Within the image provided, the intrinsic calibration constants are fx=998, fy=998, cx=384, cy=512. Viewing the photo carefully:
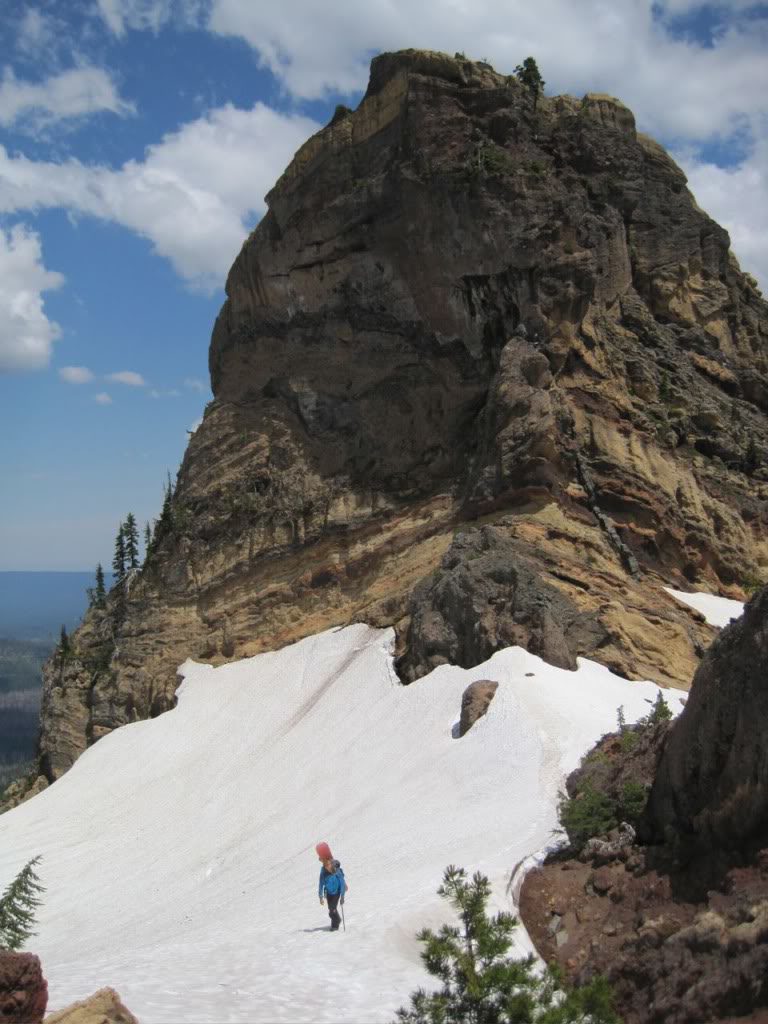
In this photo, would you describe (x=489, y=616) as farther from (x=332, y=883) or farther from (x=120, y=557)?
(x=120, y=557)

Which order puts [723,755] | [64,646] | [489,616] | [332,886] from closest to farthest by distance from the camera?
[723,755] → [332,886] → [489,616] → [64,646]

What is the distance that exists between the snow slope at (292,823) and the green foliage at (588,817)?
611 millimetres

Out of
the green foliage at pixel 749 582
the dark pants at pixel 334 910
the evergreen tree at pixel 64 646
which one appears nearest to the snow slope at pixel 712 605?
the green foliage at pixel 749 582

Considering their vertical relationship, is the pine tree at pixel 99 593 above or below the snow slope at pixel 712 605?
above

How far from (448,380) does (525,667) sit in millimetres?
14674

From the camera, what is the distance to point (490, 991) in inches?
292

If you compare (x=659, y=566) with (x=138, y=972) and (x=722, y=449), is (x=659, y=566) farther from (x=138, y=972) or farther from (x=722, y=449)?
(x=138, y=972)

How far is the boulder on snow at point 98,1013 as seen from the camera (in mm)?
7965

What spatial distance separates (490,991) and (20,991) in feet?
12.1

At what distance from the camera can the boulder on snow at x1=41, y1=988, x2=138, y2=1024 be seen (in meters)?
7.96

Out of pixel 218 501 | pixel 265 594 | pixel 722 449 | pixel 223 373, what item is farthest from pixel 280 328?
pixel 722 449

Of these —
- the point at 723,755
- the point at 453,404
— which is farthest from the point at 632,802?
the point at 453,404

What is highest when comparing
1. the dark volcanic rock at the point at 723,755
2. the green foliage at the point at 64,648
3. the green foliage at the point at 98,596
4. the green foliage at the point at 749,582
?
the green foliage at the point at 98,596

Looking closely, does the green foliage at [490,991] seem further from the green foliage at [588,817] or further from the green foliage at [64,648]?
the green foliage at [64,648]
